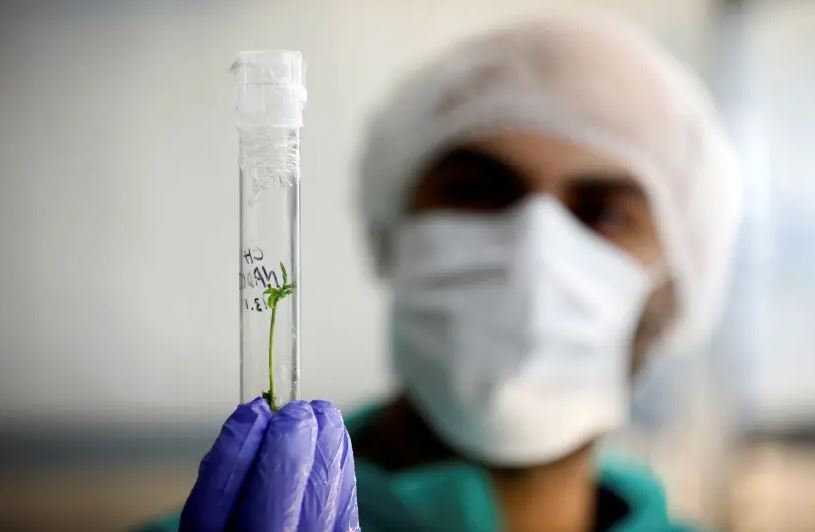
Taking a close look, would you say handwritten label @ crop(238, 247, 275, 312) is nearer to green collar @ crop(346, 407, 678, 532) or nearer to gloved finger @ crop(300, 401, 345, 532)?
gloved finger @ crop(300, 401, 345, 532)

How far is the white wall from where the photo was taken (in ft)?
4.42

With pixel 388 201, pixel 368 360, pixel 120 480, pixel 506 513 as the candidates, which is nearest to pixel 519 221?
pixel 388 201

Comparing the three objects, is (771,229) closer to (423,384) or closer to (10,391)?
(423,384)

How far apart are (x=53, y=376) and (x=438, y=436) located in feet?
2.14

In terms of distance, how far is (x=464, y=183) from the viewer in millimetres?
1446

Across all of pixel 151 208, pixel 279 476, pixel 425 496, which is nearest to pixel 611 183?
pixel 425 496

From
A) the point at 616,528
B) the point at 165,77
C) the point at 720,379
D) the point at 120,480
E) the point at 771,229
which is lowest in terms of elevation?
the point at 616,528

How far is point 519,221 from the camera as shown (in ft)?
4.59

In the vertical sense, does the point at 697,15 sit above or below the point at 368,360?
above

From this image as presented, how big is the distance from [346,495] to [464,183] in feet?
2.47

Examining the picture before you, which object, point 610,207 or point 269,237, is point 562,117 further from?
point 269,237

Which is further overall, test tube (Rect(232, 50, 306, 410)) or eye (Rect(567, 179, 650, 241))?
eye (Rect(567, 179, 650, 241))

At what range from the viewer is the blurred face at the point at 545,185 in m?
1.42

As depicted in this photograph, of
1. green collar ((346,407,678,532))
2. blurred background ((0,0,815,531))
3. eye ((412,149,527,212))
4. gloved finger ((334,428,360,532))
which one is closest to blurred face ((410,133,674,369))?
eye ((412,149,527,212))
